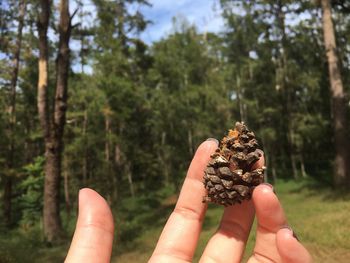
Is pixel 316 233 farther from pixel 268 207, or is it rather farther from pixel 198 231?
pixel 268 207

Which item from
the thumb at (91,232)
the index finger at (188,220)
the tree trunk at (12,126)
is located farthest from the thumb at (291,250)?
the tree trunk at (12,126)

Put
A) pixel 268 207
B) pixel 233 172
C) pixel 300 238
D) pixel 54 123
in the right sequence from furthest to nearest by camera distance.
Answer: pixel 54 123, pixel 300 238, pixel 233 172, pixel 268 207

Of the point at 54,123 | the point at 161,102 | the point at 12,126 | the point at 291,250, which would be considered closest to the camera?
the point at 291,250

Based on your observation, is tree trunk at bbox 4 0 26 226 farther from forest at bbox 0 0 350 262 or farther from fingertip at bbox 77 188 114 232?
fingertip at bbox 77 188 114 232

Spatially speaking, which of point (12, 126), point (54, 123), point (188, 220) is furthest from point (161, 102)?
point (188, 220)

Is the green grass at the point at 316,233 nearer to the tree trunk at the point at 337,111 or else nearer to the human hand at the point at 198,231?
the tree trunk at the point at 337,111

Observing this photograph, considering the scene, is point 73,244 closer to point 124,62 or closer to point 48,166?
point 48,166
